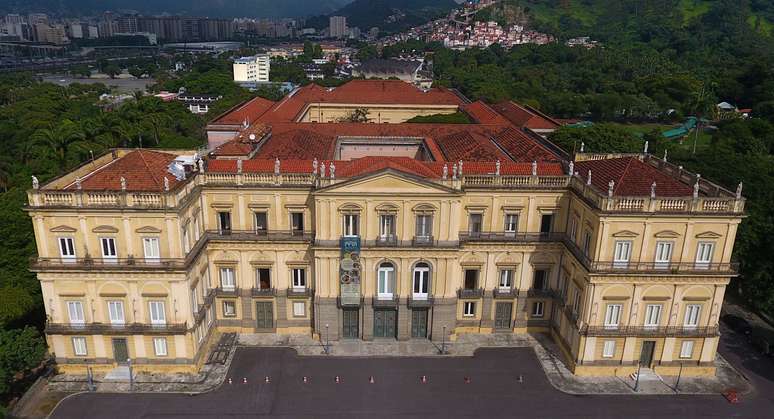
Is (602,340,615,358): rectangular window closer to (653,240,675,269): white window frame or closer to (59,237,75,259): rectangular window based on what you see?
(653,240,675,269): white window frame

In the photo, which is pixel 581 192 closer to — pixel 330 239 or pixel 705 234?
pixel 705 234

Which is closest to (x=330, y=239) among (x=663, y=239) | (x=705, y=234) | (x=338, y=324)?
(x=338, y=324)

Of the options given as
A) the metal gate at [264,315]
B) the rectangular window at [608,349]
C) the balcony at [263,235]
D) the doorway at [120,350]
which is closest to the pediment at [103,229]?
the balcony at [263,235]

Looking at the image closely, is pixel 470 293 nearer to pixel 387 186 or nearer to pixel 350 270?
pixel 350 270

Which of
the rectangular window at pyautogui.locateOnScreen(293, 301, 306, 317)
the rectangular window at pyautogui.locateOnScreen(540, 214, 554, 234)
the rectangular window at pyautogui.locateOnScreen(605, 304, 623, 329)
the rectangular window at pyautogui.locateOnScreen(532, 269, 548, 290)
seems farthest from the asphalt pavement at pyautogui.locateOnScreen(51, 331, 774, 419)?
the rectangular window at pyautogui.locateOnScreen(540, 214, 554, 234)

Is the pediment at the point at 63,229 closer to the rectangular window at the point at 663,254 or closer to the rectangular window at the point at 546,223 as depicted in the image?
the rectangular window at the point at 546,223

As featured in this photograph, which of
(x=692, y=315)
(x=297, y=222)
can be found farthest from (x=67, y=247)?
(x=692, y=315)
